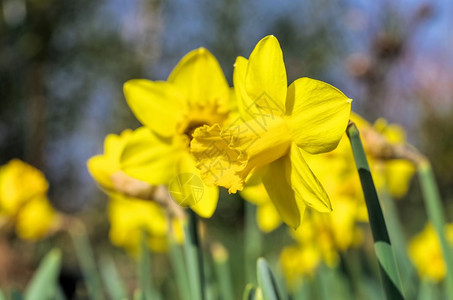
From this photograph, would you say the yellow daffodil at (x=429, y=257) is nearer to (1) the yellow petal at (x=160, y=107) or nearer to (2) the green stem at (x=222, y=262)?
(2) the green stem at (x=222, y=262)

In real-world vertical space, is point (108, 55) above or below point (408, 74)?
above

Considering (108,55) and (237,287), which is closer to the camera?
(237,287)

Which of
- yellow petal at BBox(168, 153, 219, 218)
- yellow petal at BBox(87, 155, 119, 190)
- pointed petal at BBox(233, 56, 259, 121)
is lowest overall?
yellow petal at BBox(168, 153, 219, 218)

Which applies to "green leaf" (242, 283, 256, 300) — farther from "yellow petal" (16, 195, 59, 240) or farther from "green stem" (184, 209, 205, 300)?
"yellow petal" (16, 195, 59, 240)

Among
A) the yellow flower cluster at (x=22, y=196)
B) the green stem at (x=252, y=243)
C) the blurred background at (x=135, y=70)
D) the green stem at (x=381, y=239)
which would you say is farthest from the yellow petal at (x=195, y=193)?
the blurred background at (x=135, y=70)

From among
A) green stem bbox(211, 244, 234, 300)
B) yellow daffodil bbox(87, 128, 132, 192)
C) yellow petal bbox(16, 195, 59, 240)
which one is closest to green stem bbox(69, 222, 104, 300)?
yellow petal bbox(16, 195, 59, 240)

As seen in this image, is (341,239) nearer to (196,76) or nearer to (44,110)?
(196,76)

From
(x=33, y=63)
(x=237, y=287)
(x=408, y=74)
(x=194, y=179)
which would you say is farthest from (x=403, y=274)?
(x=33, y=63)
